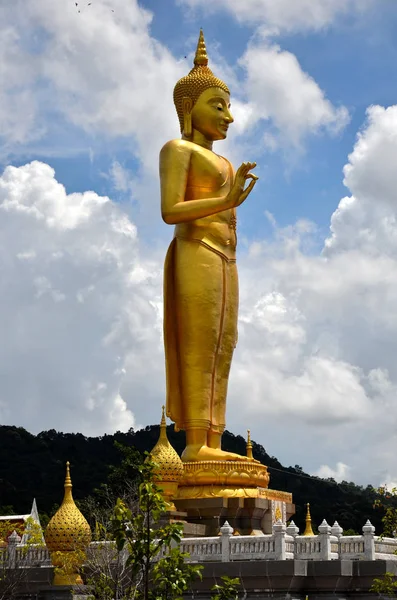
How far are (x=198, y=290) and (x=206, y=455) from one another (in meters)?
2.98

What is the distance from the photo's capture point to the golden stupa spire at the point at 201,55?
22781 mm

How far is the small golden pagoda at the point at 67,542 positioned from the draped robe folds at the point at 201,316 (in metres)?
3.10

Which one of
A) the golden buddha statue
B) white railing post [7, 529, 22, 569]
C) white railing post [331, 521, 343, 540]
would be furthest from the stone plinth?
white railing post [7, 529, 22, 569]

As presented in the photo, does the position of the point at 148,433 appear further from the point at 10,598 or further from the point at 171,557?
the point at 171,557

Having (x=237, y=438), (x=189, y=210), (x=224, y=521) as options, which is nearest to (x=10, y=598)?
(x=224, y=521)

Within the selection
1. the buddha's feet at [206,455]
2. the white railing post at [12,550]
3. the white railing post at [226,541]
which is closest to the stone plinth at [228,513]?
the buddha's feet at [206,455]

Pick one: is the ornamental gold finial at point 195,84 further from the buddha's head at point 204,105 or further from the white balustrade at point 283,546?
the white balustrade at point 283,546

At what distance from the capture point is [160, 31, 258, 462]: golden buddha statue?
21156 mm

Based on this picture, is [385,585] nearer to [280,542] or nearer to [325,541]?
[325,541]

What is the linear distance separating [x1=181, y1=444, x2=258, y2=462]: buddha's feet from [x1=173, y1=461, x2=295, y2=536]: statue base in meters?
0.16

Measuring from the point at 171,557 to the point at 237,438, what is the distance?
3564 centimetres

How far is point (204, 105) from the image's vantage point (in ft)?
72.4

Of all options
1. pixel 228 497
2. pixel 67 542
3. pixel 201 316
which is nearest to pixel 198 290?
pixel 201 316

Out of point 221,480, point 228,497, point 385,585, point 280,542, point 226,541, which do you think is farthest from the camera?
point 221,480
